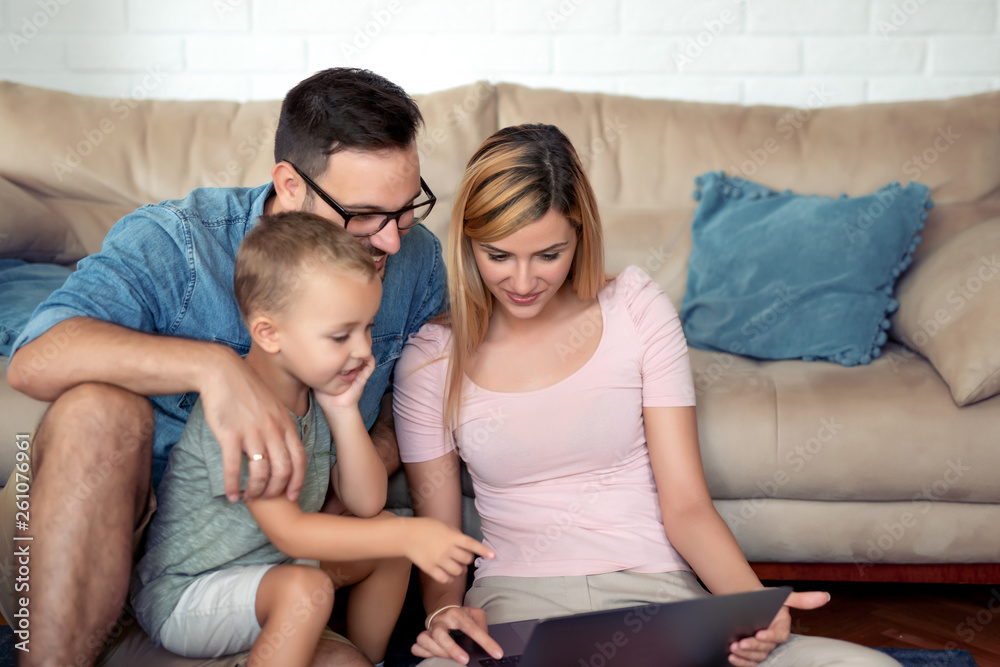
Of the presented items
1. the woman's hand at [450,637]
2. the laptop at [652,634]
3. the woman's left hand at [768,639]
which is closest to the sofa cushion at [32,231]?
the woman's hand at [450,637]

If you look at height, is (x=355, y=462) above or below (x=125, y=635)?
above

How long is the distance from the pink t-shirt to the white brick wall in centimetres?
141

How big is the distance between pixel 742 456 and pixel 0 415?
1322 millimetres

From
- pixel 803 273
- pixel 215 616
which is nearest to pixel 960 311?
pixel 803 273

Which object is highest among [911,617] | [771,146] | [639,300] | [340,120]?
[340,120]

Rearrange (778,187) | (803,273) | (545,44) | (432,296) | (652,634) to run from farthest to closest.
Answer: (545,44), (778,187), (803,273), (432,296), (652,634)

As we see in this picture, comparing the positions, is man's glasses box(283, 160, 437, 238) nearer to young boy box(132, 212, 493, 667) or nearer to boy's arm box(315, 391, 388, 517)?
young boy box(132, 212, 493, 667)

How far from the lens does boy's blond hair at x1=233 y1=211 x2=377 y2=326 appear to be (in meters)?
1.04

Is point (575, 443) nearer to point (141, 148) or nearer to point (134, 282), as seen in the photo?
point (134, 282)

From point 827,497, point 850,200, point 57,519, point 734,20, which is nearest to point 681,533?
point 827,497

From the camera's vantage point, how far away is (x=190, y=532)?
1101 mm

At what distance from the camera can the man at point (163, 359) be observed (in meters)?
1.00

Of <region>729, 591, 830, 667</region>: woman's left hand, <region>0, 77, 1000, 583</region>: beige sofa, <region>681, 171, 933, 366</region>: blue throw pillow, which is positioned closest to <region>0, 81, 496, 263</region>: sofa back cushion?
<region>0, 77, 1000, 583</region>: beige sofa

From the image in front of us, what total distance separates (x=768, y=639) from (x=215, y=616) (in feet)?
2.25
